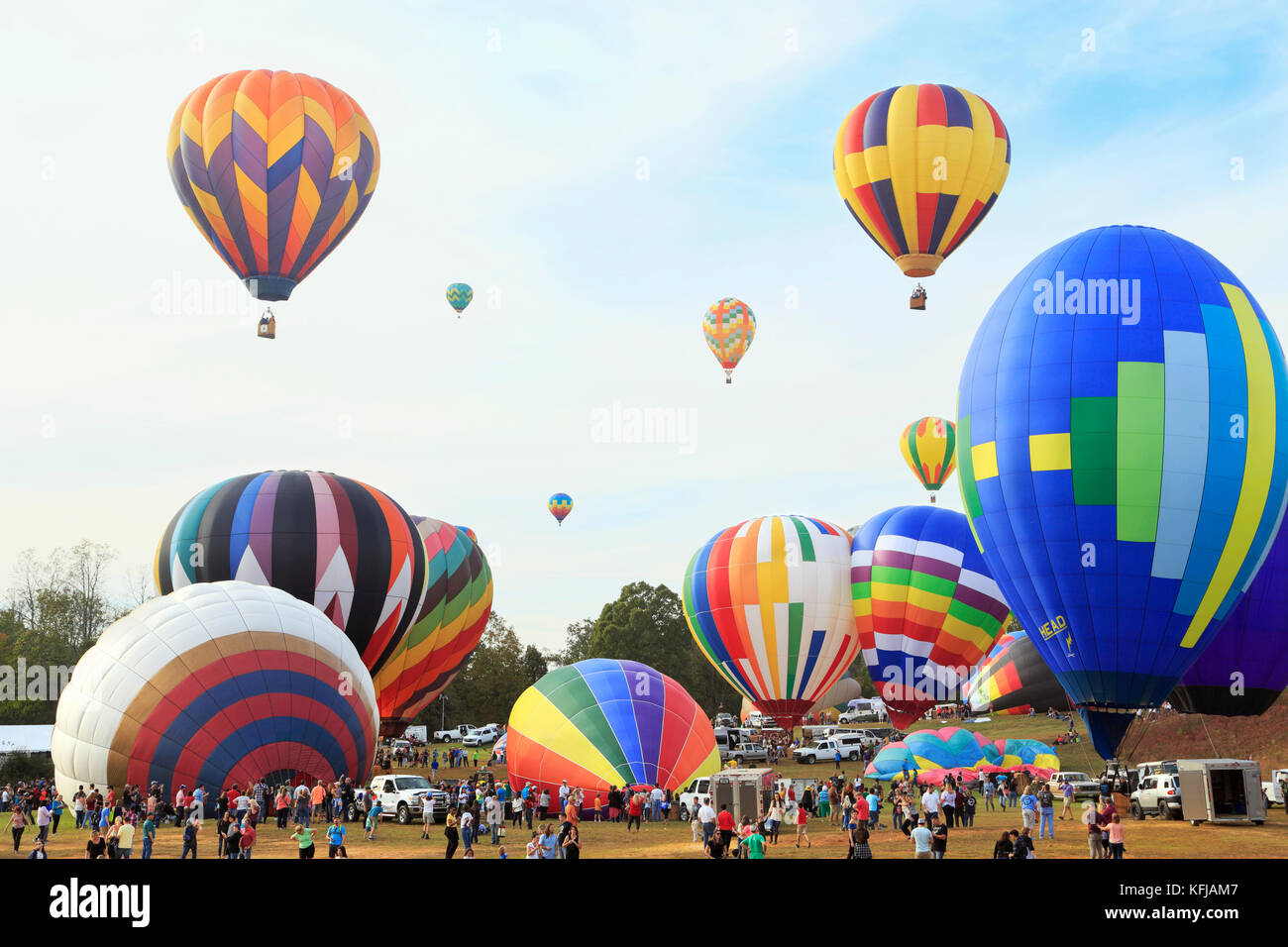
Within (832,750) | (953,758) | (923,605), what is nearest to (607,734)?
(953,758)

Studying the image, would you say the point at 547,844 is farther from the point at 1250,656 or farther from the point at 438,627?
the point at 438,627

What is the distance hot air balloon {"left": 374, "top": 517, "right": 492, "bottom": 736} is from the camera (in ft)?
142

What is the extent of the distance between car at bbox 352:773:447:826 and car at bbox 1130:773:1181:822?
→ 48.2ft

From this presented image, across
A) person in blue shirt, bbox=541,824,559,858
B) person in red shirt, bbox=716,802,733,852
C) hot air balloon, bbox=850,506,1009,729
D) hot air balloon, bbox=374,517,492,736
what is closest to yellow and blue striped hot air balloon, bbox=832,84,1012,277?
hot air balloon, bbox=850,506,1009,729

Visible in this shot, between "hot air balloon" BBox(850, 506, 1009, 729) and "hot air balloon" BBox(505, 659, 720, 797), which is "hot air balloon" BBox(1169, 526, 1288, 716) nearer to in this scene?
"hot air balloon" BBox(850, 506, 1009, 729)

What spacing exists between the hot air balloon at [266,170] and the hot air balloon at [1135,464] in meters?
20.4

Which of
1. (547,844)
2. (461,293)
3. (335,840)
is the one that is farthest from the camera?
(461,293)

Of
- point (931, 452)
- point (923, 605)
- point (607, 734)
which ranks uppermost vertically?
point (931, 452)

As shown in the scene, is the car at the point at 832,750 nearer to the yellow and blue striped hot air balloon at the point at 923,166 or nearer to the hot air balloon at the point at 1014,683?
the hot air balloon at the point at 1014,683

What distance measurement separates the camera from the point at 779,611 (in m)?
45.4

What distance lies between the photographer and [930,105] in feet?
126

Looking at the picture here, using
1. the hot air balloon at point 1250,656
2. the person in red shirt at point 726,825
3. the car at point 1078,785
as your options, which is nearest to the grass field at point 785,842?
the person in red shirt at point 726,825

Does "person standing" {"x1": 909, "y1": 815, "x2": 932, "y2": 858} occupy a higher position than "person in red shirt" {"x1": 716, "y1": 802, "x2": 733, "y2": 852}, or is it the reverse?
"person in red shirt" {"x1": 716, "y1": 802, "x2": 733, "y2": 852}

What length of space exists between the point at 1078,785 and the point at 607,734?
12157 mm
